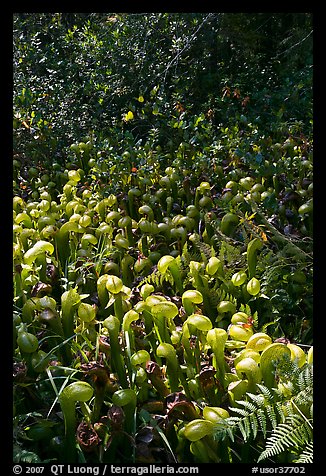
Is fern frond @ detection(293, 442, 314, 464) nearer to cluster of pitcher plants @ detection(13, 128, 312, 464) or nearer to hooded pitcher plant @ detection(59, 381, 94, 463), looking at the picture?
cluster of pitcher plants @ detection(13, 128, 312, 464)

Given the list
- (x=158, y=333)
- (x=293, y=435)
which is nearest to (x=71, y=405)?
(x=158, y=333)

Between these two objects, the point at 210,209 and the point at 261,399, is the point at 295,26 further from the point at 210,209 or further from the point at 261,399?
the point at 261,399

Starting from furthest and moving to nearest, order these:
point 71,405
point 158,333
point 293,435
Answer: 1. point 158,333
2. point 71,405
3. point 293,435

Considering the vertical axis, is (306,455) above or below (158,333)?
below

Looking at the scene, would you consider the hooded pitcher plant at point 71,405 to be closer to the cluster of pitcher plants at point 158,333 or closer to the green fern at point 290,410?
the cluster of pitcher plants at point 158,333

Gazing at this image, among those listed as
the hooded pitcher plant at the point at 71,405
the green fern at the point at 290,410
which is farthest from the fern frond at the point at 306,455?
the hooded pitcher plant at the point at 71,405

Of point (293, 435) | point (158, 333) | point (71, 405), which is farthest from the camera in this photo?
point (158, 333)

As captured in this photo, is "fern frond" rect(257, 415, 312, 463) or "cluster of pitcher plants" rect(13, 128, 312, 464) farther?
"cluster of pitcher plants" rect(13, 128, 312, 464)

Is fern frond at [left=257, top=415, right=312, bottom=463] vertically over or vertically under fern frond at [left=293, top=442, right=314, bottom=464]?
over

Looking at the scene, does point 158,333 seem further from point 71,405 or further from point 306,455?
point 306,455

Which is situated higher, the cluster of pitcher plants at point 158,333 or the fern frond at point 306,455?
the cluster of pitcher plants at point 158,333

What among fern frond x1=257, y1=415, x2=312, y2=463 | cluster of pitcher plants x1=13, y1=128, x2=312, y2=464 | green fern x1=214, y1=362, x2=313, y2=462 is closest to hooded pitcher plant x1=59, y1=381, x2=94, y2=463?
cluster of pitcher plants x1=13, y1=128, x2=312, y2=464

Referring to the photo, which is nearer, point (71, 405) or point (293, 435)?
point (293, 435)
